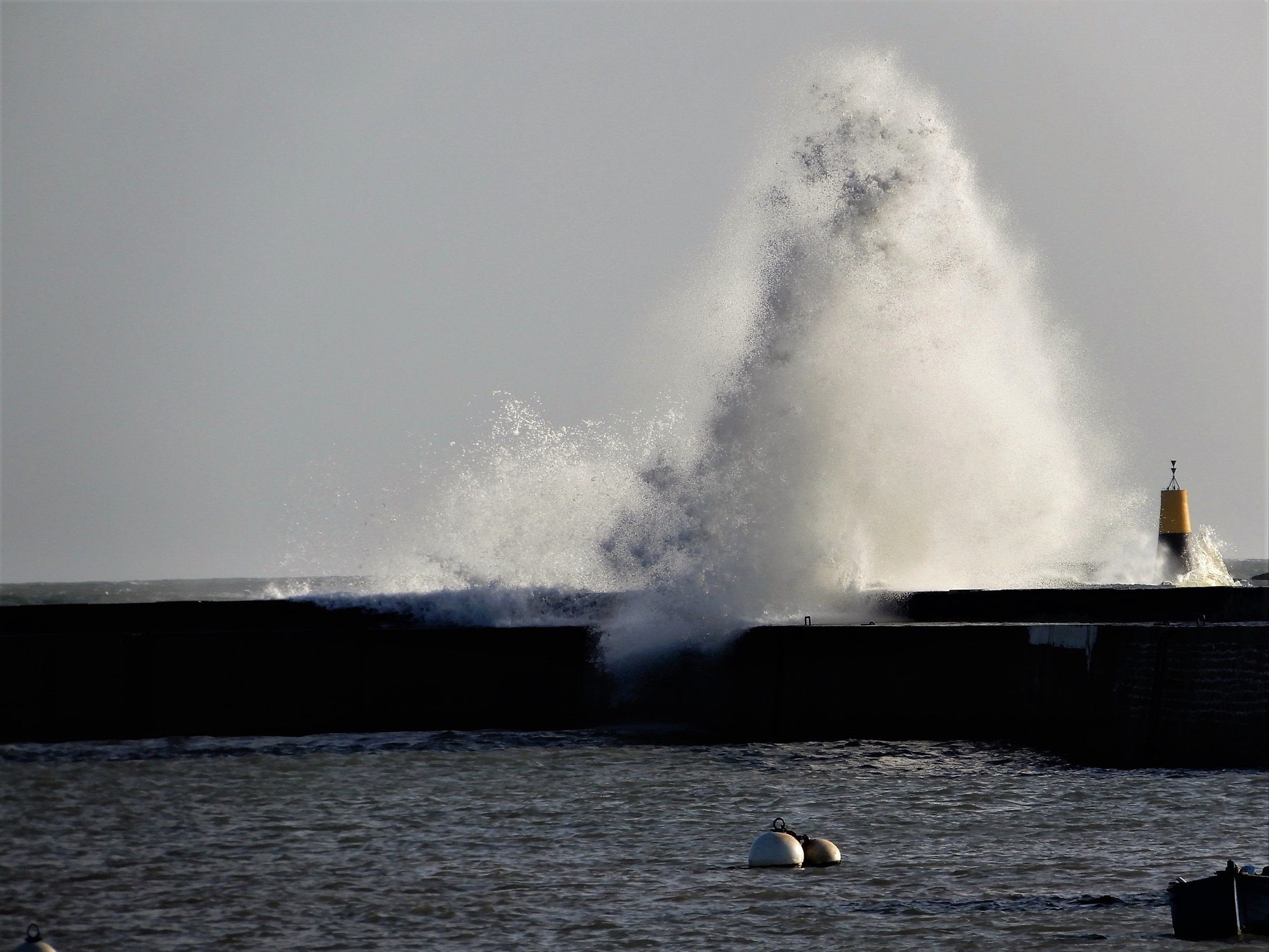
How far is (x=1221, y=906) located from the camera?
7.22 metres

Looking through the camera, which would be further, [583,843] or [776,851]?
[583,843]

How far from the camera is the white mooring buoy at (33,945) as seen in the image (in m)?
6.76

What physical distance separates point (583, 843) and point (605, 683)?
4282mm

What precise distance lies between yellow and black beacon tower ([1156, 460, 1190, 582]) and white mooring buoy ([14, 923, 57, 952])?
54.8ft

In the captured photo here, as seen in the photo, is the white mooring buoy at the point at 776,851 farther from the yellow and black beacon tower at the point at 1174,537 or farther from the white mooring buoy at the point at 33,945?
the yellow and black beacon tower at the point at 1174,537

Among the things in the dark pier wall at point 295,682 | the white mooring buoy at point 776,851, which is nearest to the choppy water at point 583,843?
the white mooring buoy at point 776,851

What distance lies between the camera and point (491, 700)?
14.0 metres

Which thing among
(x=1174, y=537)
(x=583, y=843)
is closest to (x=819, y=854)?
(x=583, y=843)

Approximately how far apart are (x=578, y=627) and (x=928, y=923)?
22.0 feet

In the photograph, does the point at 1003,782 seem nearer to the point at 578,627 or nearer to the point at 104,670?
the point at 578,627

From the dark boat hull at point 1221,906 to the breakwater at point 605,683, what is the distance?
4622mm

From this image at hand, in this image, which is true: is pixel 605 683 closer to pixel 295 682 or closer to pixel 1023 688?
pixel 295 682

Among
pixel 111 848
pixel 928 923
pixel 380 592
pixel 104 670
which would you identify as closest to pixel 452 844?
pixel 111 848

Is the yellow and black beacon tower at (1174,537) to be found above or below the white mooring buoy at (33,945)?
above
